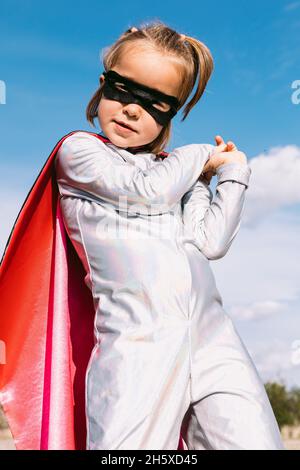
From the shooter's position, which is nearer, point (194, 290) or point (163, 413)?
point (163, 413)

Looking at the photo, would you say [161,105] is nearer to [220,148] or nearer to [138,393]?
[220,148]

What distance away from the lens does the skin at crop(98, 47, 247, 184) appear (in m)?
2.14

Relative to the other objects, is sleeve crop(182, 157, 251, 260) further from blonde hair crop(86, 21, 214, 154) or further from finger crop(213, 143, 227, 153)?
blonde hair crop(86, 21, 214, 154)

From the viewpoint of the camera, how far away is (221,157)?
86.3 inches

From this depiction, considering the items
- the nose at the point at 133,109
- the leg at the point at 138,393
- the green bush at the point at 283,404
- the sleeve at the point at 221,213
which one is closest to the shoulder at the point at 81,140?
the nose at the point at 133,109

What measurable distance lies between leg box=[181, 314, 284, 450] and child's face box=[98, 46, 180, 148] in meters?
0.74

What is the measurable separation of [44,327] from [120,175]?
0.59 meters

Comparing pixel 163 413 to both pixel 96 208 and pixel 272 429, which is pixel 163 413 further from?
pixel 96 208

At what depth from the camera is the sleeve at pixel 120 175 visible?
1.98 meters
